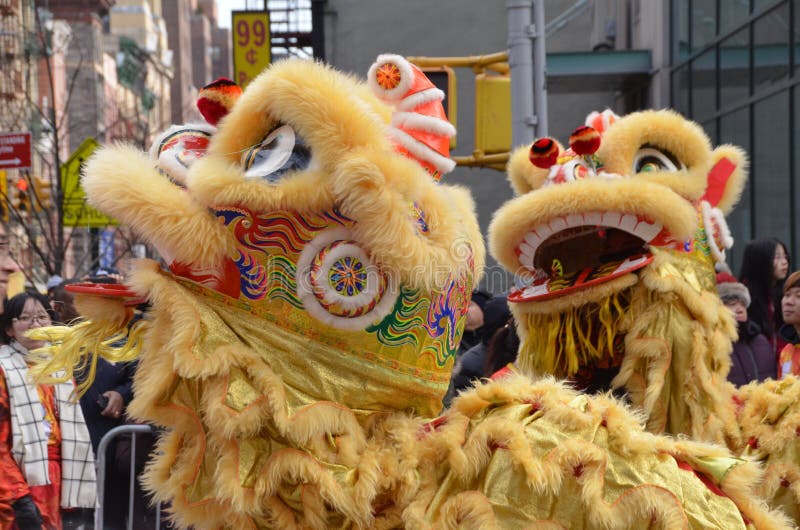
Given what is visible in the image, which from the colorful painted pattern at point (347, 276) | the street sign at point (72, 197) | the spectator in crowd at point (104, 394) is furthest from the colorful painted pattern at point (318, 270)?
the street sign at point (72, 197)

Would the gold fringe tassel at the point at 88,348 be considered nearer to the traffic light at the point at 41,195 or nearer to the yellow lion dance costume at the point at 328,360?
the yellow lion dance costume at the point at 328,360

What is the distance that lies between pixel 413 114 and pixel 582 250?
1339mm

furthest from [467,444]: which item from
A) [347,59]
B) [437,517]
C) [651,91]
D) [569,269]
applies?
[347,59]

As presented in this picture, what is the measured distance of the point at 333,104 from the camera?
2.35 metres

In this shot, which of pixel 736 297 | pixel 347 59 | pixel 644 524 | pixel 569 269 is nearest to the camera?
pixel 644 524

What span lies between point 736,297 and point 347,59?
13187 millimetres

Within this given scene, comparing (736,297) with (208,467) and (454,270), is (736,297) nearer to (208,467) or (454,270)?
(454,270)

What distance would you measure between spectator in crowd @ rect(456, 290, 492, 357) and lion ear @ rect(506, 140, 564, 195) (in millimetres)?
2029

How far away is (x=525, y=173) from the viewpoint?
4230 millimetres

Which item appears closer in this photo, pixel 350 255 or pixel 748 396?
pixel 350 255

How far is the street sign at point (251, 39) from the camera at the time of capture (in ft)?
58.7

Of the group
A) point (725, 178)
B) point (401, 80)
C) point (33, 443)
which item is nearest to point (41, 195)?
point (33, 443)

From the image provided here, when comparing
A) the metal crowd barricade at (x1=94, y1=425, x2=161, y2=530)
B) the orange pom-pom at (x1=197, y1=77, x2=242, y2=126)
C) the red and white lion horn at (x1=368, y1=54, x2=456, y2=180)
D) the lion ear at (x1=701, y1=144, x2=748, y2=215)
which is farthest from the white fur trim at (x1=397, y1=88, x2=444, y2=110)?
the metal crowd barricade at (x1=94, y1=425, x2=161, y2=530)

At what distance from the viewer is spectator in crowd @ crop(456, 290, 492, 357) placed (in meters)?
6.50
